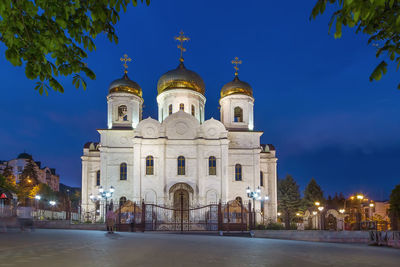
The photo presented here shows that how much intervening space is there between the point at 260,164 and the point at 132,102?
1417 centimetres

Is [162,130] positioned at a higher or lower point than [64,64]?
higher

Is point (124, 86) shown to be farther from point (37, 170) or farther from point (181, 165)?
point (37, 170)

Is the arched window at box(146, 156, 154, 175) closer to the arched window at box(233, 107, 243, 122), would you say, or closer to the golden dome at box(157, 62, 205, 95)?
the golden dome at box(157, 62, 205, 95)

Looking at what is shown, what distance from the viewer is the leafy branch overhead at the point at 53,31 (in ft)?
17.1

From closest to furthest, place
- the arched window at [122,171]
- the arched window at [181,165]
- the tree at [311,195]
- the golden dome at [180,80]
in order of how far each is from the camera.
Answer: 1. the arched window at [181,165]
2. the arched window at [122,171]
3. the golden dome at [180,80]
4. the tree at [311,195]

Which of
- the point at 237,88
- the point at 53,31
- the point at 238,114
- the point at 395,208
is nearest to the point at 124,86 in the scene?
the point at 237,88

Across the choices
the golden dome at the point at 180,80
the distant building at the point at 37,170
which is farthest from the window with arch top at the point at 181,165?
the distant building at the point at 37,170

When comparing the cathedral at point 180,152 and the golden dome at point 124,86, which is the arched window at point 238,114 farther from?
the golden dome at point 124,86

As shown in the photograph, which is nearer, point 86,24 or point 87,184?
point 86,24

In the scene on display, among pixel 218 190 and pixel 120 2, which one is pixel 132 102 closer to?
pixel 218 190

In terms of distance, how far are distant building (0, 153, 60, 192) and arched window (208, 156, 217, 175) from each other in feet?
180

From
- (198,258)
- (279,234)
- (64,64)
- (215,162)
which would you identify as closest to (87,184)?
(215,162)

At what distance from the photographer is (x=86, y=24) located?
575cm

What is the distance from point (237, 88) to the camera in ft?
130
